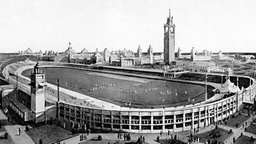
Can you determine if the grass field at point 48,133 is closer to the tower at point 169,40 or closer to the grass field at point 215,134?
the grass field at point 215,134

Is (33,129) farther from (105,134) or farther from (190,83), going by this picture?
(190,83)

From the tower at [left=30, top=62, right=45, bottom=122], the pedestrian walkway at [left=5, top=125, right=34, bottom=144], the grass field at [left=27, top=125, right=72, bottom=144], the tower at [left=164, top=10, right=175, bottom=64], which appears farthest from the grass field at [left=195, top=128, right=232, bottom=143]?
the tower at [left=164, top=10, right=175, bottom=64]

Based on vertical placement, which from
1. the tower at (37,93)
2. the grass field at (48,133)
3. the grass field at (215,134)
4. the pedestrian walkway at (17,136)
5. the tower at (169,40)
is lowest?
the pedestrian walkway at (17,136)

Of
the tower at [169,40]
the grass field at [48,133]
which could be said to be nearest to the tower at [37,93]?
the grass field at [48,133]

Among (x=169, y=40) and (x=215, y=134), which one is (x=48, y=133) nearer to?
(x=215, y=134)

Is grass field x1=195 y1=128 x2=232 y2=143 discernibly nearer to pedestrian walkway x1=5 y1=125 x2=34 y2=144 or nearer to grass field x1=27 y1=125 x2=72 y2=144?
grass field x1=27 y1=125 x2=72 y2=144

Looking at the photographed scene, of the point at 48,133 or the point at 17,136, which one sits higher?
the point at 48,133

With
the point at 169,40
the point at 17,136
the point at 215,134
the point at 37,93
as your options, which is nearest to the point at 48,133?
the point at 17,136

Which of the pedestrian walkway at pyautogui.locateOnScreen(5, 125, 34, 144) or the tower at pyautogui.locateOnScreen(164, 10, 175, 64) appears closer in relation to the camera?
the pedestrian walkway at pyautogui.locateOnScreen(5, 125, 34, 144)
